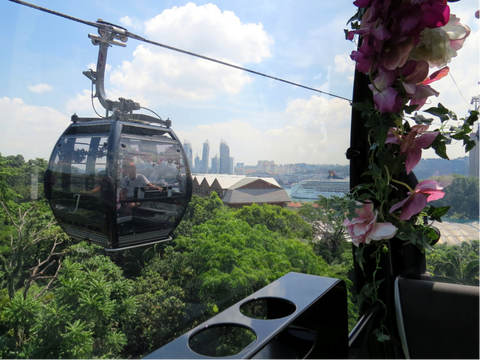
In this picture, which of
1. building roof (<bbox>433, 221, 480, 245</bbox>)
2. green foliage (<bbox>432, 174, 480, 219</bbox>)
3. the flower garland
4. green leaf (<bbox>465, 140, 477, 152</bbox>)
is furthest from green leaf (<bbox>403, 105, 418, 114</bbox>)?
building roof (<bbox>433, 221, 480, 245</bbox>)

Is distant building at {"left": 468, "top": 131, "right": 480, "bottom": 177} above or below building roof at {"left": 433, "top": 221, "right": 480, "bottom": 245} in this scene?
above

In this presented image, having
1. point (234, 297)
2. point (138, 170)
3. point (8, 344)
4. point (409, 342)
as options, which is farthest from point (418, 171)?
point (8, 344)

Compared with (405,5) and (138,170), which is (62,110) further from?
(405,5)

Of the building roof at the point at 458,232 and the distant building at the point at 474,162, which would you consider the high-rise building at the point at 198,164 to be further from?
the distant building at the point at 474,162

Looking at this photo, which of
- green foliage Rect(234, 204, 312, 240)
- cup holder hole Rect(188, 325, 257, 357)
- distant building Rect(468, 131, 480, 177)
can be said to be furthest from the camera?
green foliage Rect(234, 204, 312, 240)

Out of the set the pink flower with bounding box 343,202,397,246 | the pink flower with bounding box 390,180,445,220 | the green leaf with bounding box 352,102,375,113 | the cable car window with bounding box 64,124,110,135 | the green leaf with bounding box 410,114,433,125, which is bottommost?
the pink flower with bounding box 343,202,397,246

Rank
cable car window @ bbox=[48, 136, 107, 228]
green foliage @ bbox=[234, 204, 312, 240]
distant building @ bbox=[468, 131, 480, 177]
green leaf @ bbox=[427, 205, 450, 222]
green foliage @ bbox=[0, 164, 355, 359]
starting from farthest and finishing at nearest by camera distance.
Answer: green foliage @ bbox=[234, 204, 312, 240] < cable car window @ bbox=[48, 136, 107, 228] < green foliage @ bbox=[0, 164, 355, 359] < distant building @ bbox=[468, 131, 480, 177] < green leaf @ bbox=[427, 205, 450, 222]

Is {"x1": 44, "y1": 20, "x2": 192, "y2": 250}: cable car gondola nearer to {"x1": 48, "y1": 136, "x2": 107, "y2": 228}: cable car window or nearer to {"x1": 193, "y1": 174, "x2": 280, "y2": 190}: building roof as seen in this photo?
{"x1": 48, "y1": 136, "x2": 107, "y2": 228}: cable car window
